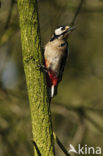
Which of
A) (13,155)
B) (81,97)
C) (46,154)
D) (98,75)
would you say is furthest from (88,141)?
(46,154)

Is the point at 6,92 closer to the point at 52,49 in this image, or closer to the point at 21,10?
the point at 52,49

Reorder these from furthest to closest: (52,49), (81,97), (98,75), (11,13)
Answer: (81,97) < (98,75) < (11,13) < (52,49)

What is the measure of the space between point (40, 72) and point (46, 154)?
109 cm

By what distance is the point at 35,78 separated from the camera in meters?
3.38

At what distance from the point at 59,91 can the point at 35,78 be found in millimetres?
6522

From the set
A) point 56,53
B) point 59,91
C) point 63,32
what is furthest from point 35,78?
point 59,91

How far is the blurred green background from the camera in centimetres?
624

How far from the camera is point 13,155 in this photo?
20.7 feet

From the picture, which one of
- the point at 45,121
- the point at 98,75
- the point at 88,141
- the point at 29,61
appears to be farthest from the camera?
the point at 88,141

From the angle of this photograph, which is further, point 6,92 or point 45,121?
point 6,92

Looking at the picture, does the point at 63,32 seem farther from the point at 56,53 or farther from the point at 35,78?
the point at 35,78

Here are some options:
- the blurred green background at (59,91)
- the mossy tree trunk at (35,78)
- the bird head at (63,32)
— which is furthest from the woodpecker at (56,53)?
the mossy tree trunk at (35,78)

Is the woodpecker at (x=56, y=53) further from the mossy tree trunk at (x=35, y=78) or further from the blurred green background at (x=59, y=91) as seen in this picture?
the mossy tree trunk at (x=35, y=78)

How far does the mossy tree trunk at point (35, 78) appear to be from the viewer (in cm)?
312
